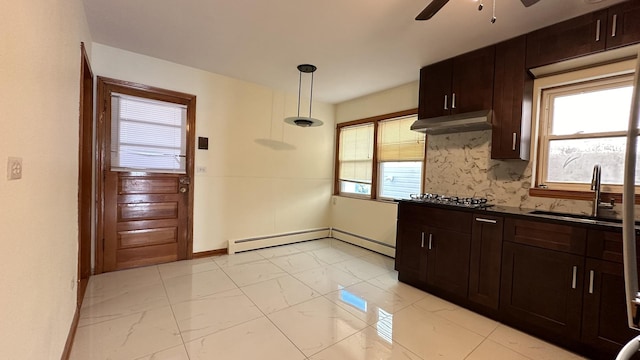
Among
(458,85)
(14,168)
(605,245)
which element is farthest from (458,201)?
(14,168)

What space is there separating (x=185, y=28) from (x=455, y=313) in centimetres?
381

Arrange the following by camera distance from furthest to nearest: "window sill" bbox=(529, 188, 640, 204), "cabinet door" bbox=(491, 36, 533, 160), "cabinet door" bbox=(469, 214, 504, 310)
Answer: "cabinet door" bbox=(491, 36, 533, 160), "cabinet door" bbox=(469, 214, 504, 310), "window sill" bbox=(529, 188, 640, 204)

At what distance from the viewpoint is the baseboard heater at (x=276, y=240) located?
159 inches

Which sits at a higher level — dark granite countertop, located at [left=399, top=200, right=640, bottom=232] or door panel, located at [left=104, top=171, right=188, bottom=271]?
dark granite countertop, located at [left=399, top=200, right=640, bottom=232]

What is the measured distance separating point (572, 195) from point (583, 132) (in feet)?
1.97

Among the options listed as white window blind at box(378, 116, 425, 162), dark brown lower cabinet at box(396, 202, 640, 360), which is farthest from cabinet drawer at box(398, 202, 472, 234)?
white window blind at box(378, 116, 425, 162)

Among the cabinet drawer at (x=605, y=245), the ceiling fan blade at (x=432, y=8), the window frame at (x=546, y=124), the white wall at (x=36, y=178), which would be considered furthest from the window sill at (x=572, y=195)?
the white wall at (x=36, y=178)

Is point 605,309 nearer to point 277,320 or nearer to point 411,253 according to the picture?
point 411,253

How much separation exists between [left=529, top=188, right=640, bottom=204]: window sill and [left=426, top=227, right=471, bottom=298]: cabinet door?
853 millimetres

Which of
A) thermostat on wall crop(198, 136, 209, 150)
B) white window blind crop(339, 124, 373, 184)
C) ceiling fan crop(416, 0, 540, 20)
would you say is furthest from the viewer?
white window blind crop(339, 124, 373, 184)

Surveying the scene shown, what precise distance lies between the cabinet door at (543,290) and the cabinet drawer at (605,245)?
0.33 ft

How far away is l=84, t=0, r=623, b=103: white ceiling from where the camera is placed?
2.20 metres

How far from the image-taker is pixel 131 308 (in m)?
2.35

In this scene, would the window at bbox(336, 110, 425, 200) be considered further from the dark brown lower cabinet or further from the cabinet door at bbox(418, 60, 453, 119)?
the dark brown lower cabinet
